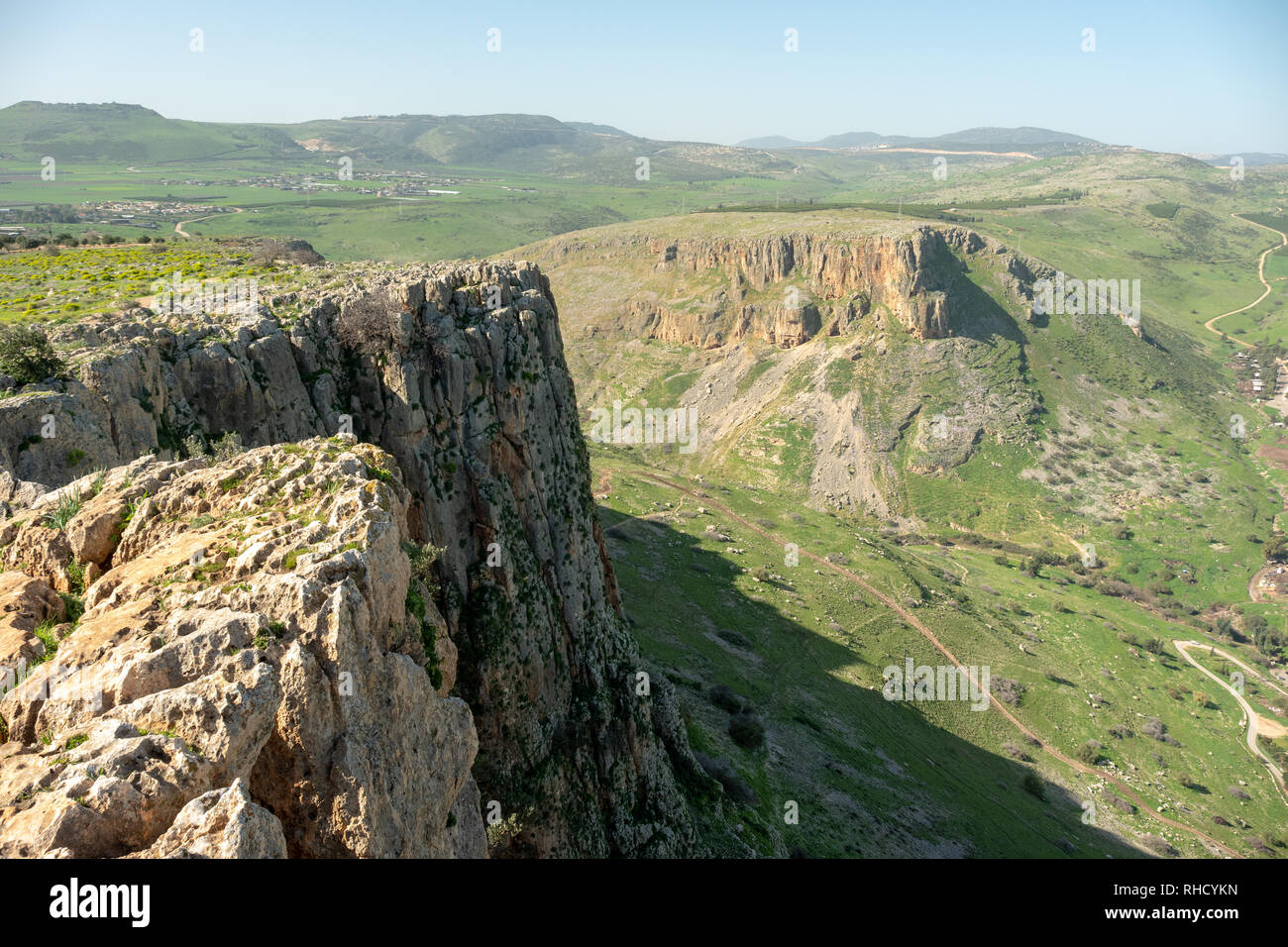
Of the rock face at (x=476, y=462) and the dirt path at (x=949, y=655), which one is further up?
the rock face at (x=476, y=462)

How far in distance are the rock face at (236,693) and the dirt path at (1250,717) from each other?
110995 millimetres

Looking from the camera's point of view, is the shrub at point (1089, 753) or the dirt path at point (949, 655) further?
the shrub at point (1089, 753)

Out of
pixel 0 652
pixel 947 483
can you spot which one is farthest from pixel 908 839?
pixel 947 483

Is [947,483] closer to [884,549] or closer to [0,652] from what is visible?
[884,549]

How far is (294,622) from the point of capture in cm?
1288

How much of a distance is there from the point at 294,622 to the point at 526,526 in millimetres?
24657

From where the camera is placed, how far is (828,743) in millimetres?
65375

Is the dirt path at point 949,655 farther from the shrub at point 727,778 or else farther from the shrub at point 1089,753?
the shrub at point 727,778

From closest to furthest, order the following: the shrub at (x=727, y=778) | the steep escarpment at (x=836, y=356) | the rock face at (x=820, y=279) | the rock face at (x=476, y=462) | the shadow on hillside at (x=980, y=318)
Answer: the rock face at (x=476, y=462), the shrub at (x=727, y=778), the steep escarpment at (x=836, y=356), the rock face at (x=820, y=279), the shadow on hillside at (x=980, y=318)

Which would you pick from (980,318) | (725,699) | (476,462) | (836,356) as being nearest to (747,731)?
(725,699)

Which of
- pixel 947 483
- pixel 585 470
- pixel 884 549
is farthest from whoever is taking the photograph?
pixel 947 483

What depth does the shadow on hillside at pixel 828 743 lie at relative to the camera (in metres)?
53.6

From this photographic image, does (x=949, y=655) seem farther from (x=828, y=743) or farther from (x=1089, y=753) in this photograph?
(x=828, y=743)

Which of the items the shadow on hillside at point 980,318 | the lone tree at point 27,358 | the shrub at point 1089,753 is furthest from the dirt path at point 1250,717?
the lone tree at point 27,358
